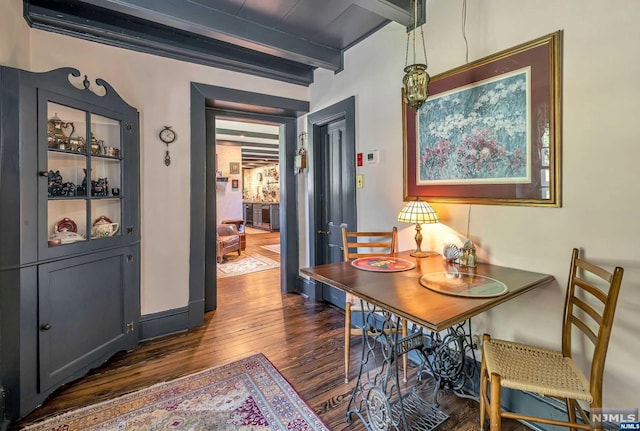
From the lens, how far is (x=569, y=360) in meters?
1.42

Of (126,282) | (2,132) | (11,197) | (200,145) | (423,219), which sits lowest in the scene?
(126,282)

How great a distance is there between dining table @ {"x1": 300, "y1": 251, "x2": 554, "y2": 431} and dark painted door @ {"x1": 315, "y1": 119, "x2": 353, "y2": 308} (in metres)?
1.22

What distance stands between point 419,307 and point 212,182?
2782mm

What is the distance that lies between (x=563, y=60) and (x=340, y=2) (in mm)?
1573

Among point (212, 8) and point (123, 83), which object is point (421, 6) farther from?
point (123, 83)

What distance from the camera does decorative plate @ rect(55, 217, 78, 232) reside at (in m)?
2.04

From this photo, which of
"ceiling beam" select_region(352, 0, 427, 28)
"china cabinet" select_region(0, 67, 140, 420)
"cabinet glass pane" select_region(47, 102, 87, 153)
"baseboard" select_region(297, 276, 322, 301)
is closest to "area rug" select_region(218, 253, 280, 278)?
"baseboard" select_region(297, 276, 322, 301)

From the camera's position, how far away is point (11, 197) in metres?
1.70

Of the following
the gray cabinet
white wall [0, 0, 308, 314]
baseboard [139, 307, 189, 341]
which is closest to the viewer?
white wall [0, 0, 308, 314]

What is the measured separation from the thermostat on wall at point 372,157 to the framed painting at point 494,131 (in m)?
0.40

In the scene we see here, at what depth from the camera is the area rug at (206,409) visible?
1665 mm

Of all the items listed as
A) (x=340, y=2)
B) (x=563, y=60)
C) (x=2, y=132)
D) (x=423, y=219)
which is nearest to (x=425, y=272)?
(x=423, y=219)
